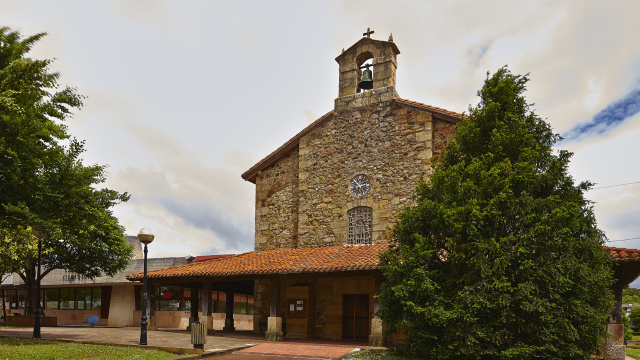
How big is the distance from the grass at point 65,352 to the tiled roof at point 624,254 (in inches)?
442

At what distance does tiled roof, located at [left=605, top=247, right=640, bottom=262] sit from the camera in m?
11.9

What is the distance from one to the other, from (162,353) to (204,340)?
108 cm

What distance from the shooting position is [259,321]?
19922 mm

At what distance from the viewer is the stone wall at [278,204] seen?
799 inches

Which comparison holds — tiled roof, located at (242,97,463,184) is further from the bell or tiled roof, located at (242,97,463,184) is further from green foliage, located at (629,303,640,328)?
green foliage, located at (629,303,640,328)

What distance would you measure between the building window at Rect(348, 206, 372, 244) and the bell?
482cm

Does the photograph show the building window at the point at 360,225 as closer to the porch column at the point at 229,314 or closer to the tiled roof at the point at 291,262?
the tiled roof at the point at 291,262

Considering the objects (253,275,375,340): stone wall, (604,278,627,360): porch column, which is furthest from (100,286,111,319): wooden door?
(604,278,627,360): porch column

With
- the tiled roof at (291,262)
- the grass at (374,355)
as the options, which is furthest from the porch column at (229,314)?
the grass at (374,355)

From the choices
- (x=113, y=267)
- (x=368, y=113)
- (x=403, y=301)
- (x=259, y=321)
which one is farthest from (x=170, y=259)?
(x=403, y=301)

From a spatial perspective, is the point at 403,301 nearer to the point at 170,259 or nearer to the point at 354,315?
the point at 354,315

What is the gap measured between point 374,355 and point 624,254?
6.61 m

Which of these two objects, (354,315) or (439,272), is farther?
(354,315)

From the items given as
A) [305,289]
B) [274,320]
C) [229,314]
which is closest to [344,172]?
[305,289]
